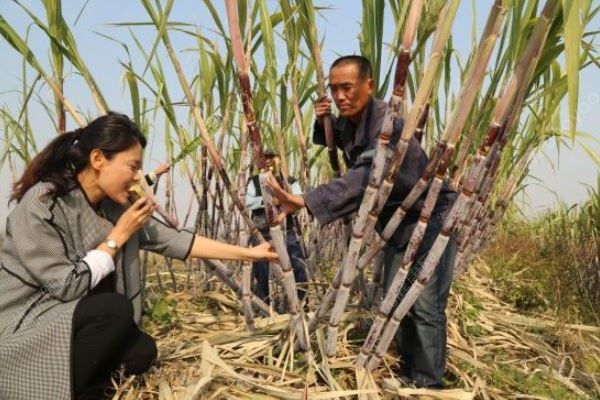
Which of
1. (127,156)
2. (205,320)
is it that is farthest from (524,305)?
(127,156)

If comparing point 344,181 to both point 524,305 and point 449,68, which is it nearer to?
point 449,68

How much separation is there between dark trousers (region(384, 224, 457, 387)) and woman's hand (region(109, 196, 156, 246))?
2.50 ft

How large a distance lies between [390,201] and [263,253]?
42 cm

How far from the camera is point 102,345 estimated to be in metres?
1.52

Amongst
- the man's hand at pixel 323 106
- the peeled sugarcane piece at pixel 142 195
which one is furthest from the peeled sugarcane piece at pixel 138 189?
the man's hand at pixel 323 106

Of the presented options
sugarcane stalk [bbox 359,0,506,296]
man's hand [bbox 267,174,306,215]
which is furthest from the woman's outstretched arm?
sugarcane stalk [bbox 359,0,506,296]

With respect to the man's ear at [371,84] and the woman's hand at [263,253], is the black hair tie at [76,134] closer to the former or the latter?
the woman's hand at [263,253]

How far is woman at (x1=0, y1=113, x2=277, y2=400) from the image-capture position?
4.62ft

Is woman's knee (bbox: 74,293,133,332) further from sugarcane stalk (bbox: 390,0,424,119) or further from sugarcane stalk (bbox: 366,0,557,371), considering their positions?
sugarcane stalk (bbox: 390,0,424,119)

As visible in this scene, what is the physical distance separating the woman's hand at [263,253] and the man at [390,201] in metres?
0.23

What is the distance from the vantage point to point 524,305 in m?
2.99

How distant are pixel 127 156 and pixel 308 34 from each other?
65cm

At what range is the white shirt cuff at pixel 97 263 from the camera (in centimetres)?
146

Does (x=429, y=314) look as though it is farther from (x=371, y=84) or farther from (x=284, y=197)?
(x=371, y=84)
